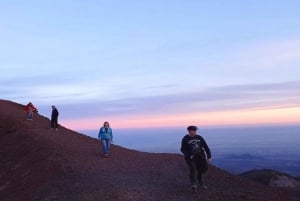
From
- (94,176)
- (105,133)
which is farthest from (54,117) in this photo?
(94,176)

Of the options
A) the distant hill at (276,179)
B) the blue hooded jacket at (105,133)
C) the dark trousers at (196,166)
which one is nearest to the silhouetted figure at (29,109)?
the blue hooded jacket at (105,133)

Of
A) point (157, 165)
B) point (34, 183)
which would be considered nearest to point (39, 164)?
point (34, 183)

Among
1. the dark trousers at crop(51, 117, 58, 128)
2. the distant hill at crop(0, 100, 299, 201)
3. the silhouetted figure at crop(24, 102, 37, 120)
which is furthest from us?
the silhouetted figure at crop(24, 102, 37, 120)

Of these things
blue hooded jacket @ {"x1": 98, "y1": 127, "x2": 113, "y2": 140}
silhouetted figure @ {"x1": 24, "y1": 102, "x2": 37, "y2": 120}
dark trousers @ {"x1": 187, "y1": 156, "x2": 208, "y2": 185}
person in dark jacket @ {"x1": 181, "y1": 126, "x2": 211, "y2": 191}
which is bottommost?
dark trousers @ {"x1": 187, "y1": 156, "x2": 208, "y2": 185}

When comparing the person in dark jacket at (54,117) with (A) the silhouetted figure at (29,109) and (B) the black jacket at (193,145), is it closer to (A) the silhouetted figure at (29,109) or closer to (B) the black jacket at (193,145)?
(A) the silhouetted figure at (29,109)

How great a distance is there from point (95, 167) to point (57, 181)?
304cm

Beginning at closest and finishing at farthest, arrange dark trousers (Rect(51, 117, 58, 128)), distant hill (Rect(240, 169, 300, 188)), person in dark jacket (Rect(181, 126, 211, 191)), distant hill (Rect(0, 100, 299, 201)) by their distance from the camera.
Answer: person in dark jacket (Rect(181, 126, 211, 191))
distant hill (Rect(0, 100, 299, 201))
distant hill (Rect(240, 169, 300, 188))
dark trousers (Rect(51, 117, 58, 128))

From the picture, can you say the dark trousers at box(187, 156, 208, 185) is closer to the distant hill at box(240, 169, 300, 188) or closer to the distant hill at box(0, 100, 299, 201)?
the distant hill at box(0, 100, 299, 201)

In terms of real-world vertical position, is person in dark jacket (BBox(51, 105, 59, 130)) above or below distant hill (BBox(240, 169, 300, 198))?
above

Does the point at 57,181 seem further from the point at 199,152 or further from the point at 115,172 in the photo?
the point at 199,152

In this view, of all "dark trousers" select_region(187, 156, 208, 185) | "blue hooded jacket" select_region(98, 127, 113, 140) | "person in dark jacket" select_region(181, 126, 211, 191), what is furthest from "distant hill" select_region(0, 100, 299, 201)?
"blue hooded jacket" select_region(98, 127, 113, 140)

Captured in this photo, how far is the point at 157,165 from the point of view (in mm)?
28562

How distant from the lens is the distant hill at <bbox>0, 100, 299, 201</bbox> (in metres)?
19.7

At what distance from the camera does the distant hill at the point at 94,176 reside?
19.7 meters
